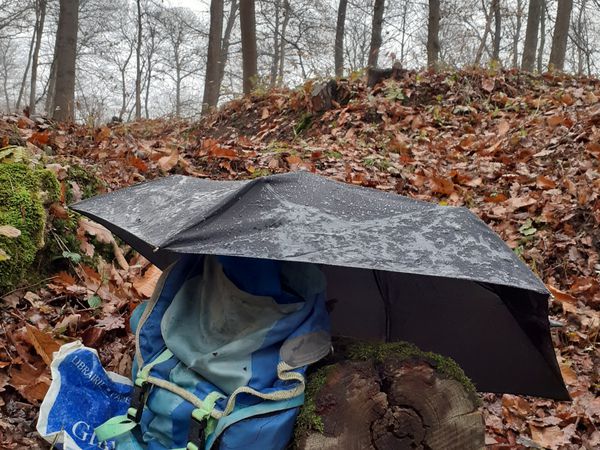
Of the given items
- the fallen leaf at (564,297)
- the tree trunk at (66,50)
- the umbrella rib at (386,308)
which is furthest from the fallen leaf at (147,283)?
the tree trunk at (66,50)

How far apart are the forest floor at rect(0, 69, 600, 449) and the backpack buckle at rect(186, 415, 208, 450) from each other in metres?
0.81

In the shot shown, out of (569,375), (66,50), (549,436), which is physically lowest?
(549,436)

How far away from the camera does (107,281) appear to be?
3.16 metres

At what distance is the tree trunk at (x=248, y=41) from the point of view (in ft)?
33.6

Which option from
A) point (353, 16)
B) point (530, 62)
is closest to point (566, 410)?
point (530, 62)

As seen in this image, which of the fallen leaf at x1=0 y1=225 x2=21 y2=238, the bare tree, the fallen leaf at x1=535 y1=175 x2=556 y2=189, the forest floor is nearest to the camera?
the fallen leaf at x1=0 y1=225 x2=21 y2=238

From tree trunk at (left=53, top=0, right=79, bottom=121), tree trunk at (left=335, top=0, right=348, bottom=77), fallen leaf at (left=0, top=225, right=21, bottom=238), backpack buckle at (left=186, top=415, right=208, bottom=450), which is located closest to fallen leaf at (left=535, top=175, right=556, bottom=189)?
backpack buckle at (left=186, top=415, right=208, bottom=450)

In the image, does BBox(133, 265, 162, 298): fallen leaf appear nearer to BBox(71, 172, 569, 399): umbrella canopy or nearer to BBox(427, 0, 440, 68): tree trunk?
BBox(71, 172, 569, 399): umbrella canopy

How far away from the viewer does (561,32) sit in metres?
10.6

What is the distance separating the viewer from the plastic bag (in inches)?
71.8

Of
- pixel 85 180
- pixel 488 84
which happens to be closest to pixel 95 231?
pixel 85 180

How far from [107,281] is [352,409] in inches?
81.3

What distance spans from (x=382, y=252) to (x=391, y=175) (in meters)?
4.36

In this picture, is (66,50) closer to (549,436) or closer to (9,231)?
(9,231)
